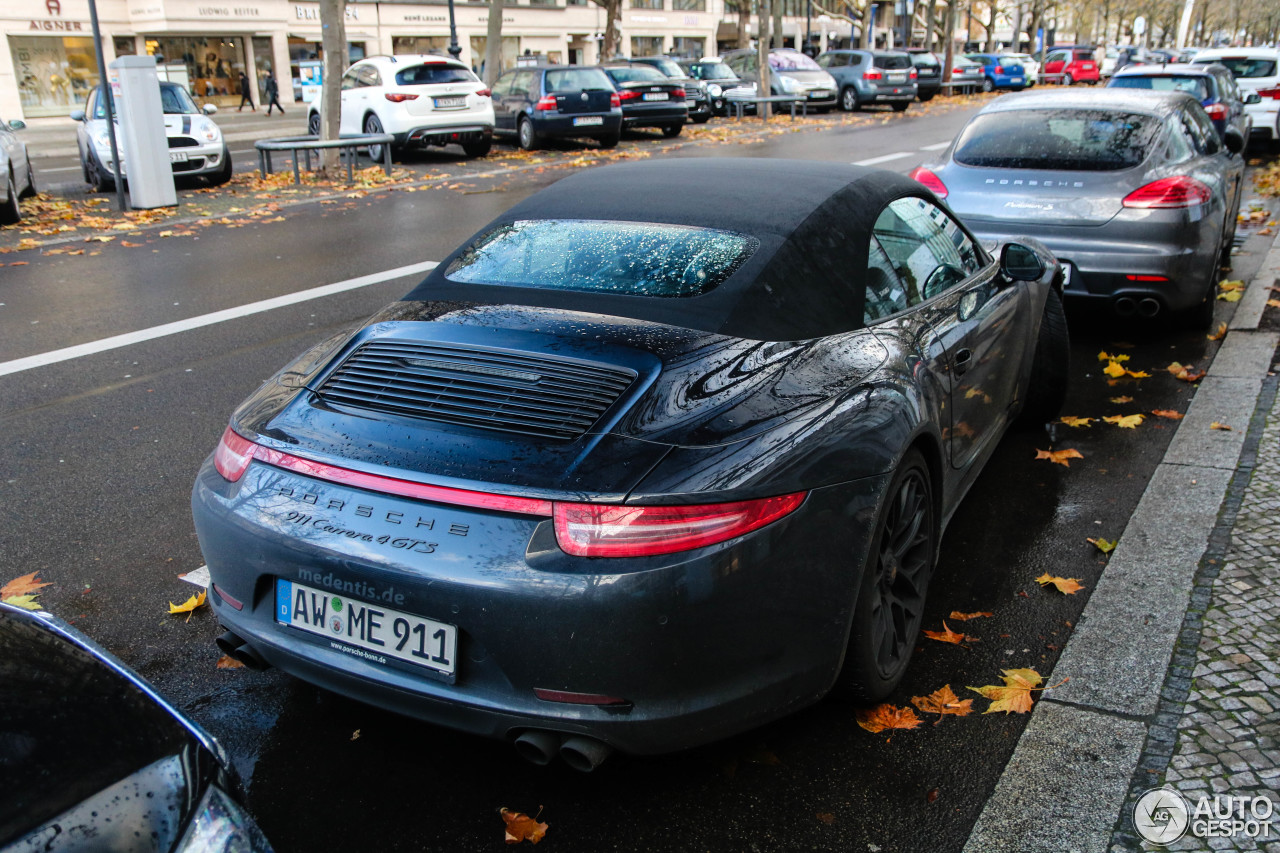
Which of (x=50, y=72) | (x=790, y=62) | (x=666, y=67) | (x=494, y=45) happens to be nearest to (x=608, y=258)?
(x=494, y=45)

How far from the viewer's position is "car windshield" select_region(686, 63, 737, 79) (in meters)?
31.4

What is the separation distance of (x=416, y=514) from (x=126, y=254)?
945 cm

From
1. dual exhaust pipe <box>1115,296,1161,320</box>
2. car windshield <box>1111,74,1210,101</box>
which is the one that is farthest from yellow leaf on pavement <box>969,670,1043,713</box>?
car windshield <box>1111,74,1210,101</box>

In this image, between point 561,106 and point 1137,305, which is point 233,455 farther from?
point 561,106

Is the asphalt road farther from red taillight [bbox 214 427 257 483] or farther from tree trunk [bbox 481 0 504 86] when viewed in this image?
tree trunk [bbox 481 0 504 86]

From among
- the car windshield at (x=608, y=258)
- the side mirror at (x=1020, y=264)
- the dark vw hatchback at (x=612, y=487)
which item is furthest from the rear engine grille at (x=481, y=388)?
the side mirror at (x=1020, y=264)

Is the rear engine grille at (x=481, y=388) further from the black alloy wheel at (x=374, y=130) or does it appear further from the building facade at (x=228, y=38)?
the building facade at (x=228, y=38)

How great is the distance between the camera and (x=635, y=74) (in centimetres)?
Result: 2412

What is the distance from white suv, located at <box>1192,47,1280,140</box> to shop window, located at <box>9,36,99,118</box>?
36.9 m

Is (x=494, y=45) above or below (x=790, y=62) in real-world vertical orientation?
above

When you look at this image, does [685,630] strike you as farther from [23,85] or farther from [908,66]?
[23,85]

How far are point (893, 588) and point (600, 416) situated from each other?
112cm

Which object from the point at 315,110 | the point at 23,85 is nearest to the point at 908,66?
the point at 315,110

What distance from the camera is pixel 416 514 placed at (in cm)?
241
